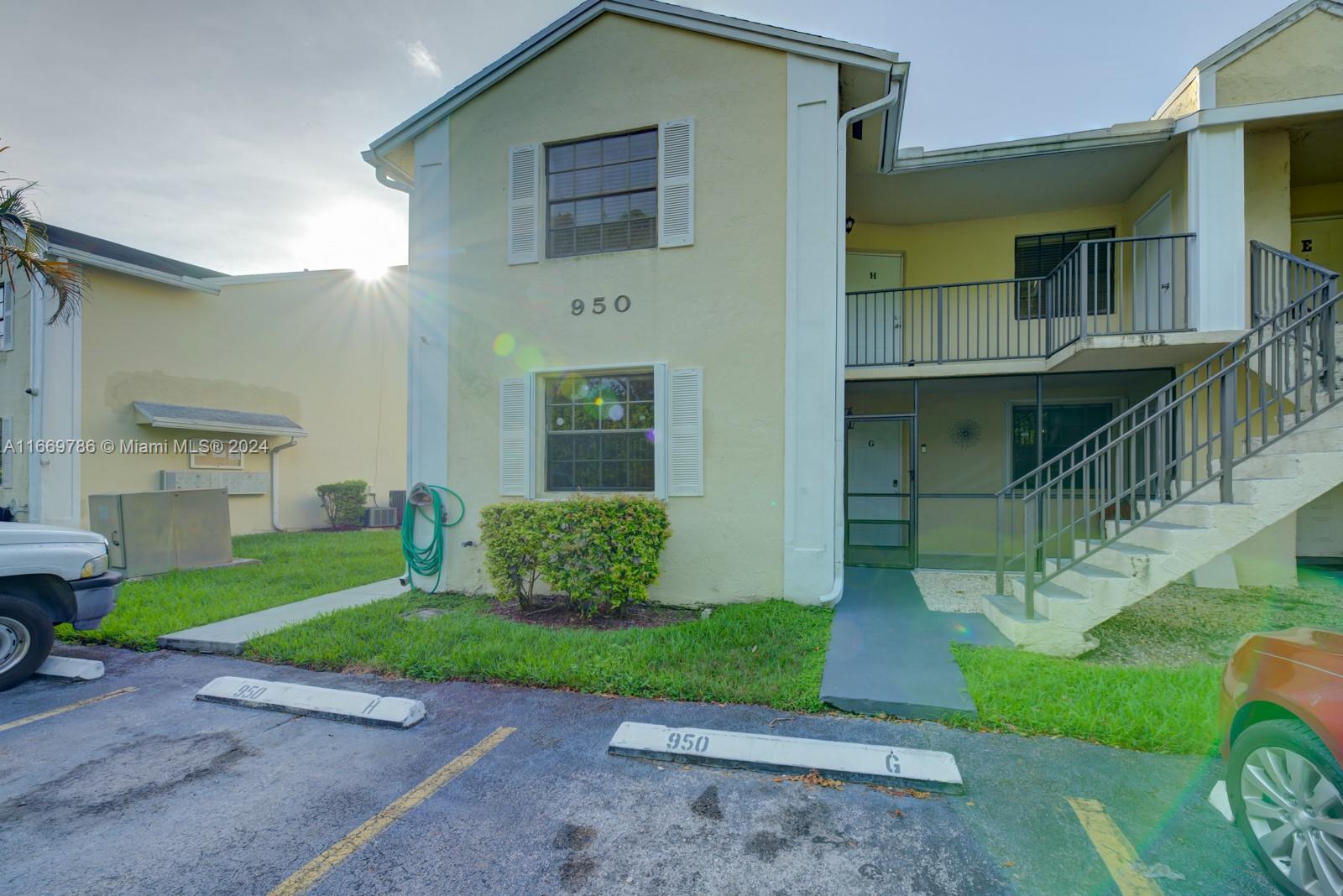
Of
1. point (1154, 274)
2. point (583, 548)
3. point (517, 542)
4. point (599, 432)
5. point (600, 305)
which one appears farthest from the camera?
point (1154, 274)

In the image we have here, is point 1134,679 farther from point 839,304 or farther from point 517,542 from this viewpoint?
point 517,542

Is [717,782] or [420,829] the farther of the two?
[717,782]

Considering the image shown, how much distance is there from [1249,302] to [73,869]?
1111 centimetres

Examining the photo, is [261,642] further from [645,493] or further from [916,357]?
[916,357]

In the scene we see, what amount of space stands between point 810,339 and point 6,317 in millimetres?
15344

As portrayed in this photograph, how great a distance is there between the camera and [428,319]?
8000 millimetres

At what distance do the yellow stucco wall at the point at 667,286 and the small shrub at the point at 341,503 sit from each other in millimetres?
10002

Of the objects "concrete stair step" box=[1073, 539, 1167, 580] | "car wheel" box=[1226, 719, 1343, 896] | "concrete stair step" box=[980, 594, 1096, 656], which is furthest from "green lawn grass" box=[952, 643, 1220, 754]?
"car wheel" box=[1226, 719, 1343, 896]

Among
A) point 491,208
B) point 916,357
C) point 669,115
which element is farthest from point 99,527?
point 916,357

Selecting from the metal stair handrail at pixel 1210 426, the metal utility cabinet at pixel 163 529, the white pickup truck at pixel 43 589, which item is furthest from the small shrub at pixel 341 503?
the metal stair handrail at pixel 1210 426

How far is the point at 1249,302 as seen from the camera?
24.3 ft

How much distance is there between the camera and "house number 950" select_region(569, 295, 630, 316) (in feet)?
24.1

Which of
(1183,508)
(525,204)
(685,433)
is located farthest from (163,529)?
(1183,508)

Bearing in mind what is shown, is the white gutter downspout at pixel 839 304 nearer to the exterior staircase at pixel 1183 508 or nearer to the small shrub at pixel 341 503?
the exterior staircase at pixel 1183 508
